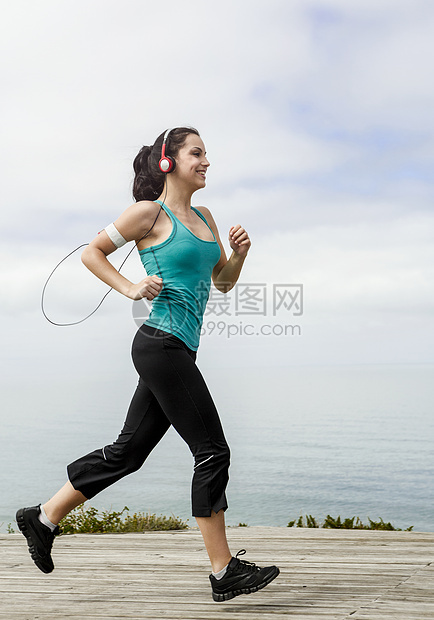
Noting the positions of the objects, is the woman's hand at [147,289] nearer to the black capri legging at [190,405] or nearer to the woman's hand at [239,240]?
the black capri legging at [190,405]

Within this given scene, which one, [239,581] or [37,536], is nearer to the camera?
[239,581]

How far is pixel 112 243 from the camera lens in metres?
2.96

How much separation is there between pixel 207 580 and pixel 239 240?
5.30 feet

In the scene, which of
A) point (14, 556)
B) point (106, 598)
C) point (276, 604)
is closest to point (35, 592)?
point (106, 598)

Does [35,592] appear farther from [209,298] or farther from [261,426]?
[261,426]

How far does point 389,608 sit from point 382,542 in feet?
4.37

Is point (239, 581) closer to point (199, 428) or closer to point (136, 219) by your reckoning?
point (199, 428)

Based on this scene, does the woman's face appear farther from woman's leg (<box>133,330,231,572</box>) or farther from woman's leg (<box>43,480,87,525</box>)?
woman's leg (<box>43,480,87,525</box>)

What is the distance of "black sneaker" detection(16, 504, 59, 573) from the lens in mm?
3023

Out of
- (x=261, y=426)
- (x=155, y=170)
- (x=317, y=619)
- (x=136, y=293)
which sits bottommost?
(x=317, y=619)

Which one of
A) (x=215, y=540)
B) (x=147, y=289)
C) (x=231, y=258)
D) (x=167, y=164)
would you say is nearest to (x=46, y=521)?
(x=215, y=540)

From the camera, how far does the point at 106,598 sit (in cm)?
306

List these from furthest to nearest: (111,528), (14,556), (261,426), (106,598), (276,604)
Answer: (261,426)
(111,528)
(14,556)
(106,598)
(276,604)

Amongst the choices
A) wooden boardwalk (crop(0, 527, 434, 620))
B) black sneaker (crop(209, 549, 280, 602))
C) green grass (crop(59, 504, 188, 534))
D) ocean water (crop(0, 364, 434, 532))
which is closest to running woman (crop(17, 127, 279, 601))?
black sneaker (crop(209, 549, 280, 602))
